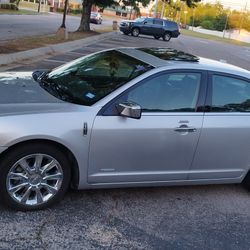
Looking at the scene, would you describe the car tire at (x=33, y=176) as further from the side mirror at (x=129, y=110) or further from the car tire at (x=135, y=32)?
the car tire at (x=135, y=32)

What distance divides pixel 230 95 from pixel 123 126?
141 cm

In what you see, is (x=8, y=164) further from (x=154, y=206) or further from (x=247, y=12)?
(x=247, y=12)

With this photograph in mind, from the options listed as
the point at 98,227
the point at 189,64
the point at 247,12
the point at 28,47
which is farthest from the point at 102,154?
the point at 247,12

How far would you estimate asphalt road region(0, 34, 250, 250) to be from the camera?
149 inches

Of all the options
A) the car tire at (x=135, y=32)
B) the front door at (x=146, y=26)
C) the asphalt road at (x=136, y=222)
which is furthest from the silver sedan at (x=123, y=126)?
the front door at (x=146, y=26)

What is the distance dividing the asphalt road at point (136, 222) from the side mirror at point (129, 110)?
976 millimetres

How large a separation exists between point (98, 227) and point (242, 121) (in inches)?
78.9

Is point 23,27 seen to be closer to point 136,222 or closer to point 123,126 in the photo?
point 123,126

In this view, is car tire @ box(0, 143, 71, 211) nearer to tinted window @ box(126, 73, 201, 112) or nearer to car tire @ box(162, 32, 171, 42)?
tinted window @ box(126, 73, 201, 112)

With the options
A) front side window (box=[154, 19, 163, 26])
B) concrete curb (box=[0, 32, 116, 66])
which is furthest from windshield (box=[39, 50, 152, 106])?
front side window (box=[154, 19, 163, 26])

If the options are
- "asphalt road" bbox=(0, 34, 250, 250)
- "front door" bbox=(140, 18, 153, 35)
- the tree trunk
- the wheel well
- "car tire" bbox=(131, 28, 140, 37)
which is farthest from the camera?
"front door" bbox=(140, 18, 153, 35)

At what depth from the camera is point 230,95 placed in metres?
4.95

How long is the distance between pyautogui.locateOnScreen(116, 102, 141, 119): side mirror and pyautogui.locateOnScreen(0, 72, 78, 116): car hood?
442 mm

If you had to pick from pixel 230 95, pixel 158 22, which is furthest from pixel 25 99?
pixel 158 22
